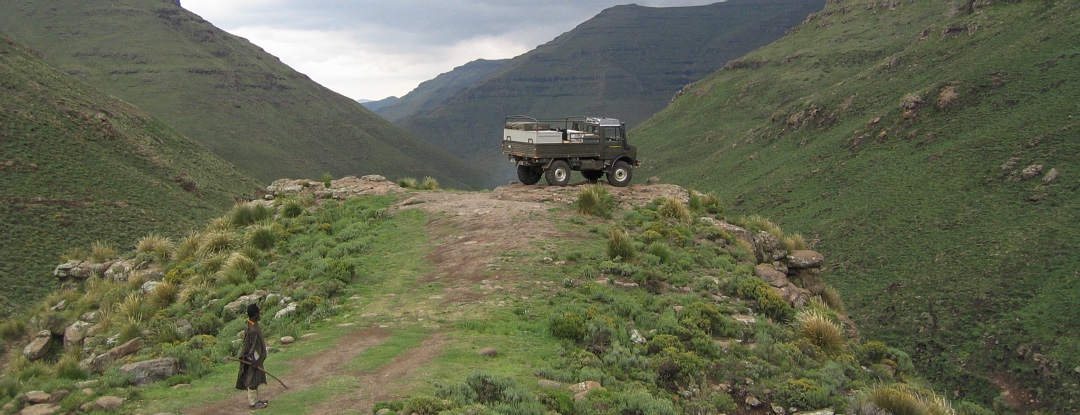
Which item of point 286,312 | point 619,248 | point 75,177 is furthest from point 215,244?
point 75,177

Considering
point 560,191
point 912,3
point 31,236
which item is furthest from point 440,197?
point 912,3

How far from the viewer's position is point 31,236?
33.4 meters

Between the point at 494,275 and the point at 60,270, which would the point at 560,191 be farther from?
the point at 60,270

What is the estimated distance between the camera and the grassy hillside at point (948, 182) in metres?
31.6

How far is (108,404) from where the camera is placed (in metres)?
9.13

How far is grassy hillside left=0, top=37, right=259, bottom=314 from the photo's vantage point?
33.0 meters

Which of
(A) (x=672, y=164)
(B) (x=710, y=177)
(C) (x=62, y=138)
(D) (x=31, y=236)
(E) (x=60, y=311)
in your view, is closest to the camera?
(E) (x=60, y=311)

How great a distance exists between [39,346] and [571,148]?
51.8 ft

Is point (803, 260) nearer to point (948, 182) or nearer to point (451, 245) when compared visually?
point (451, 245)

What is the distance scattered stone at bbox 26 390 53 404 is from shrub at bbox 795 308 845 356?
1274cm

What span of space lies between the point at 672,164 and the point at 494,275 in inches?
3110

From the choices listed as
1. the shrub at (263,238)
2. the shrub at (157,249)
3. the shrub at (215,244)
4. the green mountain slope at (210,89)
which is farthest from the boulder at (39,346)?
the green mountain slope at (210,89)

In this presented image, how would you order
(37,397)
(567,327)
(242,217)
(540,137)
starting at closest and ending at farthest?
(37,397), (567,327), (242,217), (540,137)

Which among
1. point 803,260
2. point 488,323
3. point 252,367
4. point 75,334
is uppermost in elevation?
point 252,367
